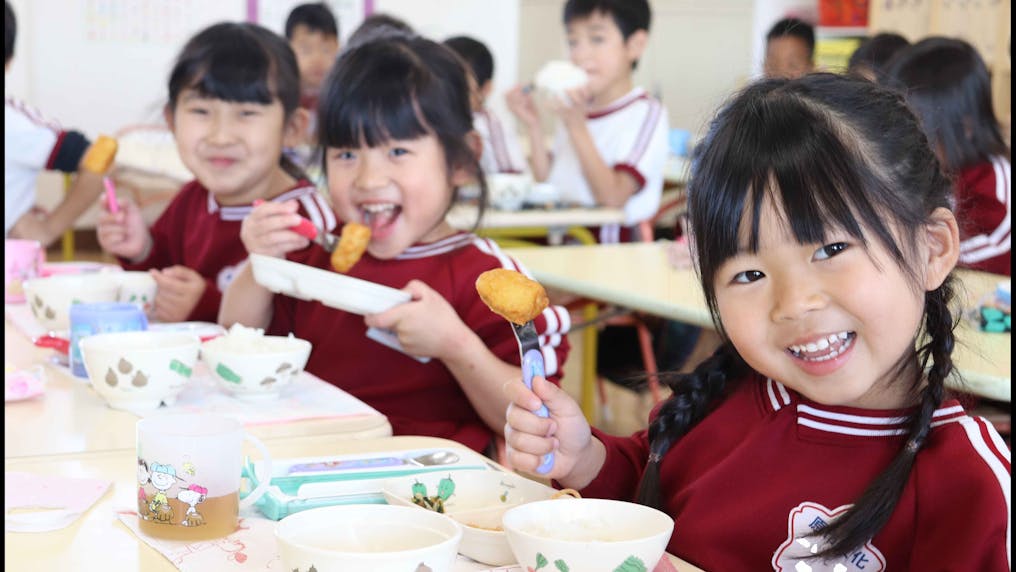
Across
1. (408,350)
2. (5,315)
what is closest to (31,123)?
(5,315)

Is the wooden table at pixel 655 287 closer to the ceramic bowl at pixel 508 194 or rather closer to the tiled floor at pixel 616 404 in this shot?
the ceramic bowl at pixel 508 194

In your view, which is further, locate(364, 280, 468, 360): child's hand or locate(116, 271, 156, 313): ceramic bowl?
locate(116, 271, 156, 313): ceramic bowl

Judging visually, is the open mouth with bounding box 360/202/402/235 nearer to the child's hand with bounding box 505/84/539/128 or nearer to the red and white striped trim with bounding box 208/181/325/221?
the red and white striped trim with bounding box 208/181/325/221

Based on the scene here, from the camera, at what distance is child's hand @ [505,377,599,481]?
1156mm

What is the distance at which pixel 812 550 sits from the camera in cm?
108

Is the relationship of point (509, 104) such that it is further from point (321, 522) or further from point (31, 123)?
point (321, 522)

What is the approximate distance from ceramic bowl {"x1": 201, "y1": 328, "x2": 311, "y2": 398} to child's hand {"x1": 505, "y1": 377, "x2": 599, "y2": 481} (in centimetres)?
39

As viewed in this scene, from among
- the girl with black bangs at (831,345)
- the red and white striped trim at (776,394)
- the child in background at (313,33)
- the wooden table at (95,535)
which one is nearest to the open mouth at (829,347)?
the girl with black bangs at (831,345)

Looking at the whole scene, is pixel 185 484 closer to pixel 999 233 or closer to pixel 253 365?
pixel 253 365

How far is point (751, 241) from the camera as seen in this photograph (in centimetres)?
109

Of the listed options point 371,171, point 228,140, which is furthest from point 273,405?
point 228,140

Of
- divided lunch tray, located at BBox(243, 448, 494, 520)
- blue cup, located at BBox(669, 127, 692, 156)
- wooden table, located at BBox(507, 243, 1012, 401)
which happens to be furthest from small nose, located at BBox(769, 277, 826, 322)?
blue cup, located at BBox(669, 127, 692, 156)

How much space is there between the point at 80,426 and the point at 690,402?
67 centimetres

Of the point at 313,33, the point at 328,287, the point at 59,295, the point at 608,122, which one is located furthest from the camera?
the point at 313,33
